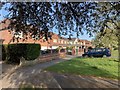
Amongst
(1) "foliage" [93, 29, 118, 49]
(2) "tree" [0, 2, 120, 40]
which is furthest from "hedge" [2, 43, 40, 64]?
(2) "tree" [0, 2, 120, 40]

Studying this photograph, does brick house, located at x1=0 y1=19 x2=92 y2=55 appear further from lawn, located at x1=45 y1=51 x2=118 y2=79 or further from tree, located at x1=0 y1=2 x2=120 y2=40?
lawn, located at x1=45 y1=51 x2=118 y2=79

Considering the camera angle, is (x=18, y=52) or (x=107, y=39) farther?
(x=107, y=39)

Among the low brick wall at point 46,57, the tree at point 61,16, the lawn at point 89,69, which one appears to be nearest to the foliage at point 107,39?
the tree at point 61,16

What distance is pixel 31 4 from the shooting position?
7469 mm

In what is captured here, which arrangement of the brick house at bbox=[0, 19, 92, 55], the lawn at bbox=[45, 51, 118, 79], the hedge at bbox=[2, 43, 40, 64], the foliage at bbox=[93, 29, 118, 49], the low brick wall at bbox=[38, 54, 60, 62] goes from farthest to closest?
the low brick wall at bbox=[38, 54, 60, 62] < the hedge at bbox=[2, 43, 40, 64] < the lawn at bbox=[45, 51, 118, 79] < the foliage at bbox=[93, 29, 118, 49] < the brick house at bbox=[0, 19, 92, 55]

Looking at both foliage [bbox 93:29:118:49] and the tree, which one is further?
foliage [bbox 93:29:118:49]

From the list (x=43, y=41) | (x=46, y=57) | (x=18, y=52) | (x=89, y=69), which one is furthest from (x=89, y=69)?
(x=43, y=41)

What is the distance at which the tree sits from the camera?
7.54 meters

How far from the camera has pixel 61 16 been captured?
26.1ft

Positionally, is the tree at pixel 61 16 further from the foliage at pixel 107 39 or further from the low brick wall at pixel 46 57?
the low brick wall at pixel 46 57

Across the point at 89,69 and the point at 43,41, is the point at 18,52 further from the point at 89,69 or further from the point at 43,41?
the point at 43,41

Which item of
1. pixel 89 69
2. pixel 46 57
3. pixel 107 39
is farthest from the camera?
pixel 107 39

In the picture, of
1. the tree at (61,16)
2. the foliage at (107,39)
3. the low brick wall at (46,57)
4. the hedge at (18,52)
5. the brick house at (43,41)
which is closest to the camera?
the tree at (61,16)

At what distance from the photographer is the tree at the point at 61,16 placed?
7539 millimetres
